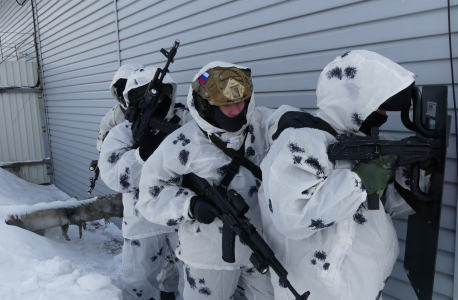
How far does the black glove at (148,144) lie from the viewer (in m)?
2.60

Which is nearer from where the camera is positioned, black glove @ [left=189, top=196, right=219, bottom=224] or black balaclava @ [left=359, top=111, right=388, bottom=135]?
black balaclava @ [left=359, top=111, right=388, bottom=135]

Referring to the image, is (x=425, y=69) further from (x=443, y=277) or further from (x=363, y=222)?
(x=443, y=277)

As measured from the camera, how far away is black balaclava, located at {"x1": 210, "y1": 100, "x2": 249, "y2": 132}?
1849mm

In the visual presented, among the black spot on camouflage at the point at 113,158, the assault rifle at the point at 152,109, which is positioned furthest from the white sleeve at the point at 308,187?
the black spot on camouflage at the point at 113,158

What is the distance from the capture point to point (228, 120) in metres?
1.85

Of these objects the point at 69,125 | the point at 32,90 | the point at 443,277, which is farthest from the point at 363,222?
the point at 32,90

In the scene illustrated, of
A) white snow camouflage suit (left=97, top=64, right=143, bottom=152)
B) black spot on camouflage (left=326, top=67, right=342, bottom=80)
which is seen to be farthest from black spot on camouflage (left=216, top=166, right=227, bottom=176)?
white snow camouflage suit (left=97, top=64, right=143, bottom=152)

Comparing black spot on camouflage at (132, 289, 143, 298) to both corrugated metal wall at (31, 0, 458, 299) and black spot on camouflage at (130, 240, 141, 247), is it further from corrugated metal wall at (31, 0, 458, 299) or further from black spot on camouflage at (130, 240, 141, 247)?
corrugated metal wall at (31, 0, 458, 299)

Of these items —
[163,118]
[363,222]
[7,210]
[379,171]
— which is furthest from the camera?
[7,210]

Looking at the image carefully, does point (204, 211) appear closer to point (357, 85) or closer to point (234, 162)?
point (234, 162)

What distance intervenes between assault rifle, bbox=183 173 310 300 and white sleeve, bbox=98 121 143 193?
0.95 m

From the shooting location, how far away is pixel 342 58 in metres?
1.39

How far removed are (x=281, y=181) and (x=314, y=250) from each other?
37cm

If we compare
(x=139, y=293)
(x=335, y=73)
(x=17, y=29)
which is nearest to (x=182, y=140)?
(x=335, y=73)
